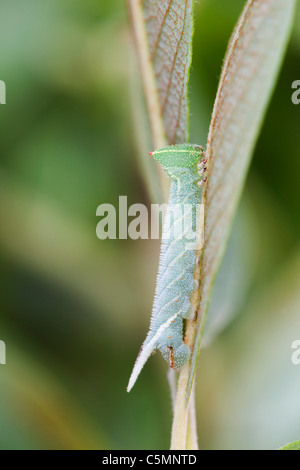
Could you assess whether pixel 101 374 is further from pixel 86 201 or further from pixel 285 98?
pixel 285 98

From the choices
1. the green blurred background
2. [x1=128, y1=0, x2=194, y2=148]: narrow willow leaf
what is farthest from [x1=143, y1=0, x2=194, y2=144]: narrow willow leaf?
the green blurred background

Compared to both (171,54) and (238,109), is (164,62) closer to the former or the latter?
(171,54)

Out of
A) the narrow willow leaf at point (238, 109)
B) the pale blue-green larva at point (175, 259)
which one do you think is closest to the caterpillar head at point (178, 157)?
the pale blue-green larva at point (175, 259)

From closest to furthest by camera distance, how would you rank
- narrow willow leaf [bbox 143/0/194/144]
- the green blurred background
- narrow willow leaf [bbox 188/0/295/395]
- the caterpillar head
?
narrow willow leaf [bbox 188/0/295/395], narrow willow leaf [bbox 143/0/194/144], the caterpillar head, the green blurred background

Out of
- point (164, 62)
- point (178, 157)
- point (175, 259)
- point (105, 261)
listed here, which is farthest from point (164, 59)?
point (105, 261)

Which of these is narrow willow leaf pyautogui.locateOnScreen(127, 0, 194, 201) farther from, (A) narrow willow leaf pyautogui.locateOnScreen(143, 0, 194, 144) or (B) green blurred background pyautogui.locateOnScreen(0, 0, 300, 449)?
(B) green blurred background pyautogui.locateOnScreen(0, 0, 300, 449)
